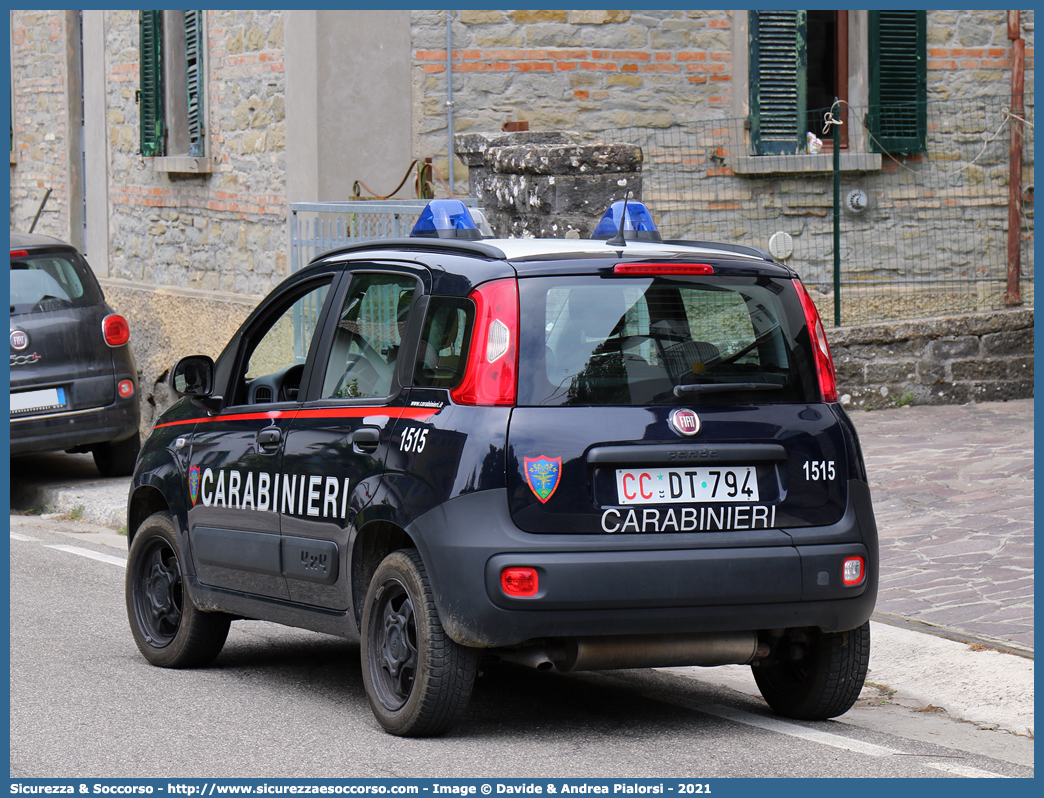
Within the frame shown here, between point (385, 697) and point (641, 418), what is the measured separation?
52.9 inches

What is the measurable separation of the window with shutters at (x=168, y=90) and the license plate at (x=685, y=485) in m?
11.7

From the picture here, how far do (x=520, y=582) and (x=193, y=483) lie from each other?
2.05 meters

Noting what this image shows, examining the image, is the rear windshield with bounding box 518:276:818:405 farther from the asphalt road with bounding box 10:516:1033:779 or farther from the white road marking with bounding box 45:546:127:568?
the white road marking with bounding box 45:546:127:568

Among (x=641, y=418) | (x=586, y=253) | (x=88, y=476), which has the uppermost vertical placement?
(x=586, y=253)

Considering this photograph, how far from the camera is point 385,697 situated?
5.47 m

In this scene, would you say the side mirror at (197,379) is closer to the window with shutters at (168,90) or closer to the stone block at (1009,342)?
the stone block at (1009,342)

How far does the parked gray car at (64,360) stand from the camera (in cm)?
1145

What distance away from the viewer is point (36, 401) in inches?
452

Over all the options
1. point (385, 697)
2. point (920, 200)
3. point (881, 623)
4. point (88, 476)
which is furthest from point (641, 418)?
point (920, 200)

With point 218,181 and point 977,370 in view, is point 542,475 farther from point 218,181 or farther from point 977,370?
point 218,181

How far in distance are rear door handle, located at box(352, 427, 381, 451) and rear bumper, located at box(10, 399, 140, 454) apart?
21.3 ft

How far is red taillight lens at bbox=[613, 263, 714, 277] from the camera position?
5.35 meters

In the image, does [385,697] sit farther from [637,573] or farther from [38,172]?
[38,172]

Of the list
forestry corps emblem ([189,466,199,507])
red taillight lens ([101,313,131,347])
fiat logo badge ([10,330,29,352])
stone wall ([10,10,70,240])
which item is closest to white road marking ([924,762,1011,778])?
forestry corps emblem ([189,466,199,507])
